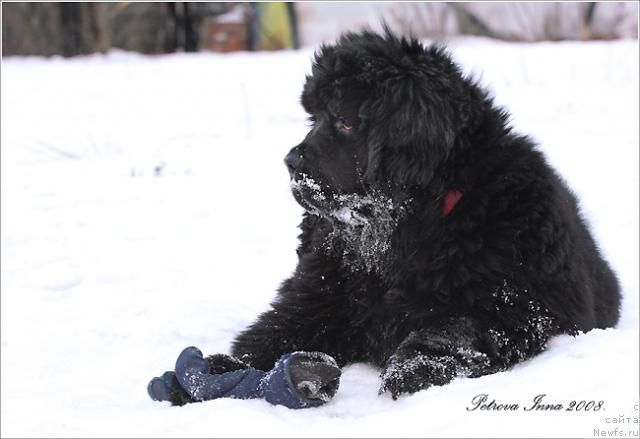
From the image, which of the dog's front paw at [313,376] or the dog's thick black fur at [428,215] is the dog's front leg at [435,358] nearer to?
the dog's thick black fur at [428,215]

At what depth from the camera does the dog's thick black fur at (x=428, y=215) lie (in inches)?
127

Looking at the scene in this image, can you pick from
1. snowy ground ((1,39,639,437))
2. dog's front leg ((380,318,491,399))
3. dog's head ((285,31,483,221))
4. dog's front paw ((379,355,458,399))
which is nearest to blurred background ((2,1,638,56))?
snowy ground ((1,39,639,437))

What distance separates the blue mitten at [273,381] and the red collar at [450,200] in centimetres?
79

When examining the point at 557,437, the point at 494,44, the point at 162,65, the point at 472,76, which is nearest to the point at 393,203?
the point at 472,76

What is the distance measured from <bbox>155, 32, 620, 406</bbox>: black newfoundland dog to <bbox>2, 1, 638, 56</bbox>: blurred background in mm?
9421

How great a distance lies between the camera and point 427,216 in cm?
337

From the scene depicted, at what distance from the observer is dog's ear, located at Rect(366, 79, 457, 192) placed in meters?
3.21

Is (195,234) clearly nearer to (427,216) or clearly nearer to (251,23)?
(427,216)

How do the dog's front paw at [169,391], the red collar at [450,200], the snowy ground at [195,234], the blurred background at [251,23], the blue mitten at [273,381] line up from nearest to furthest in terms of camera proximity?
1. the snowy ground at [195,234]
2. the blue mitten at [273,381]
3. the dog's front paw at [169,391]
4. the red collar at [450,200]
5. the blurred background at [251,23]

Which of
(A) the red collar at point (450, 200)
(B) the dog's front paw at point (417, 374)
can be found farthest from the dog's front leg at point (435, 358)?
(A) the red collar at point (450, 200)

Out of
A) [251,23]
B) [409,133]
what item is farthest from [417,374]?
[251,23]

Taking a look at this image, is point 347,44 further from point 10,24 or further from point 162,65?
point 10,24

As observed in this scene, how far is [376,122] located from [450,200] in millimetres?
441

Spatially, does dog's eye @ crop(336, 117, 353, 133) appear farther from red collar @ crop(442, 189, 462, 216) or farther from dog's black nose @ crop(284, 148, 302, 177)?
red collar @ crop(442, 189, 462, 216)
